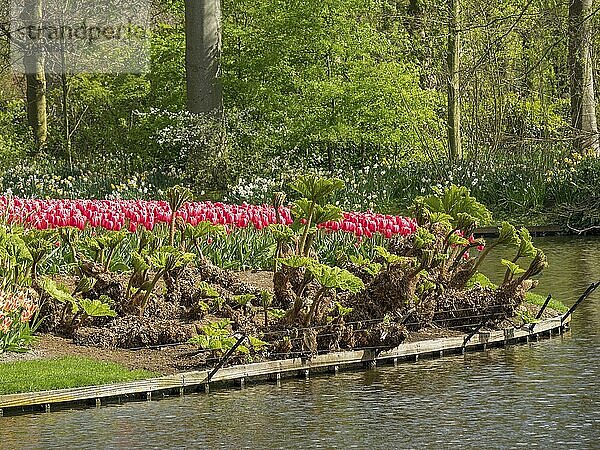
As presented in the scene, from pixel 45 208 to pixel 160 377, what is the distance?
15.5ft

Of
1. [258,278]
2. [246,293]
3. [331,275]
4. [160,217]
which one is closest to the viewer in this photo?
[331,275]

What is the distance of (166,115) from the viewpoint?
27.1 metres

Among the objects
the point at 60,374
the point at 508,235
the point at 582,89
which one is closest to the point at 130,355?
the point at 60,374

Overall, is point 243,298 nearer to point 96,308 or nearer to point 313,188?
point 313,188

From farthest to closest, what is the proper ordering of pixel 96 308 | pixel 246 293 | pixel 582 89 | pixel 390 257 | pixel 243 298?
pixel 582 89, pixel 246 293, pixel 243 298, pixel 390 257, pixel 96 308

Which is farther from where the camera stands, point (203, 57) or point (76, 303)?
point (203, 57)

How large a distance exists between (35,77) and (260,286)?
18.2 metres

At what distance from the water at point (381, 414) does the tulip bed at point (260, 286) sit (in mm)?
643

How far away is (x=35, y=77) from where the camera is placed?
29781 mm

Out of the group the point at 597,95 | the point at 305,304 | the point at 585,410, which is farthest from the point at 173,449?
the point at 597,95

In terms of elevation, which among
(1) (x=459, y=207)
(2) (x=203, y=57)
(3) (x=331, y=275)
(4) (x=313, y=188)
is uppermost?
(2) (x=203, y=57)

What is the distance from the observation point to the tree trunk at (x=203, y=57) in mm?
26266

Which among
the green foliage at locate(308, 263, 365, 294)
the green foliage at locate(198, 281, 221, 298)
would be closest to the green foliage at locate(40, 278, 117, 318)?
the green foliage at locate(198, 281, 221, 298)

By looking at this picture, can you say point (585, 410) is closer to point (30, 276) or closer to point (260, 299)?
point (260, 299)
